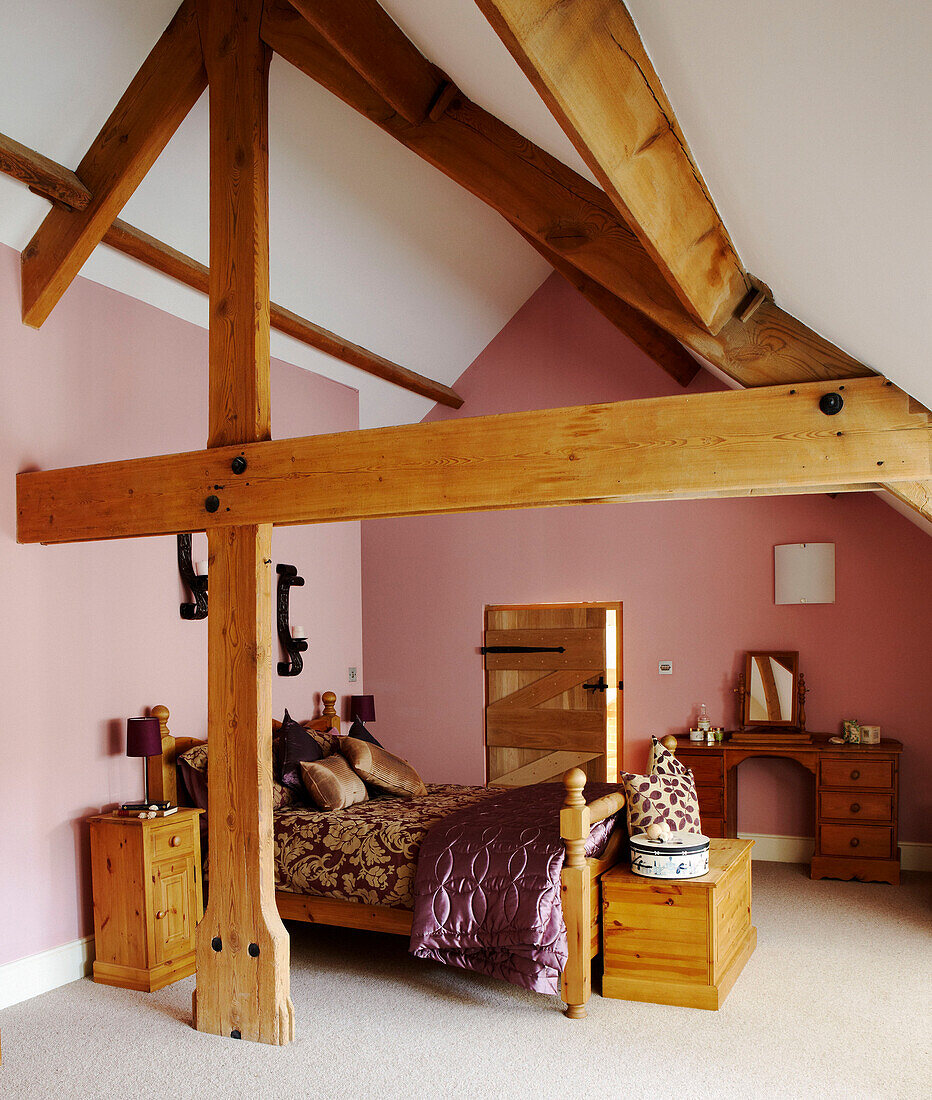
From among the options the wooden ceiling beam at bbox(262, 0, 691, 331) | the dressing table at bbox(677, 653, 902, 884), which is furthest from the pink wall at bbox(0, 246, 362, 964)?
the dressing table at bbox(677, 653, 902, 884)

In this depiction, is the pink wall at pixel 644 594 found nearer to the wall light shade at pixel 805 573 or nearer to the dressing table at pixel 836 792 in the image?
the wall light shade at pixel 805 573

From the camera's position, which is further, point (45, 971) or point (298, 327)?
point (298, 327)

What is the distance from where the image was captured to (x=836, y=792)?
5828mm

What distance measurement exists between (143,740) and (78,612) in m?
0.69

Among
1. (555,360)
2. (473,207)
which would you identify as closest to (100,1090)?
(473,207)

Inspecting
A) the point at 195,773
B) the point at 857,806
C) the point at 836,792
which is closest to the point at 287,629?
the point at 195,773

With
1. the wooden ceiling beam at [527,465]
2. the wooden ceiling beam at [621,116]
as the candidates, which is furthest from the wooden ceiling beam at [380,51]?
the wooden ceiling beam at [621,116]

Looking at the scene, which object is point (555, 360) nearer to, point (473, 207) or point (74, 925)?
point (473, 207)

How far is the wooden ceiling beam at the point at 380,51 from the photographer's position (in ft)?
11.9

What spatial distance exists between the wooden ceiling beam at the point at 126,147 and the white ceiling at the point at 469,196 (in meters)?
0.09

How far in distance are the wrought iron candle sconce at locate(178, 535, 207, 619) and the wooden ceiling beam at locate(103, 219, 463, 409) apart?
137cm

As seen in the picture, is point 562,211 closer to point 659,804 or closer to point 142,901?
point 659,804

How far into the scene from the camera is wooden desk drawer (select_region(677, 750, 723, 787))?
6125mm

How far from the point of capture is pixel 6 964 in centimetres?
411
